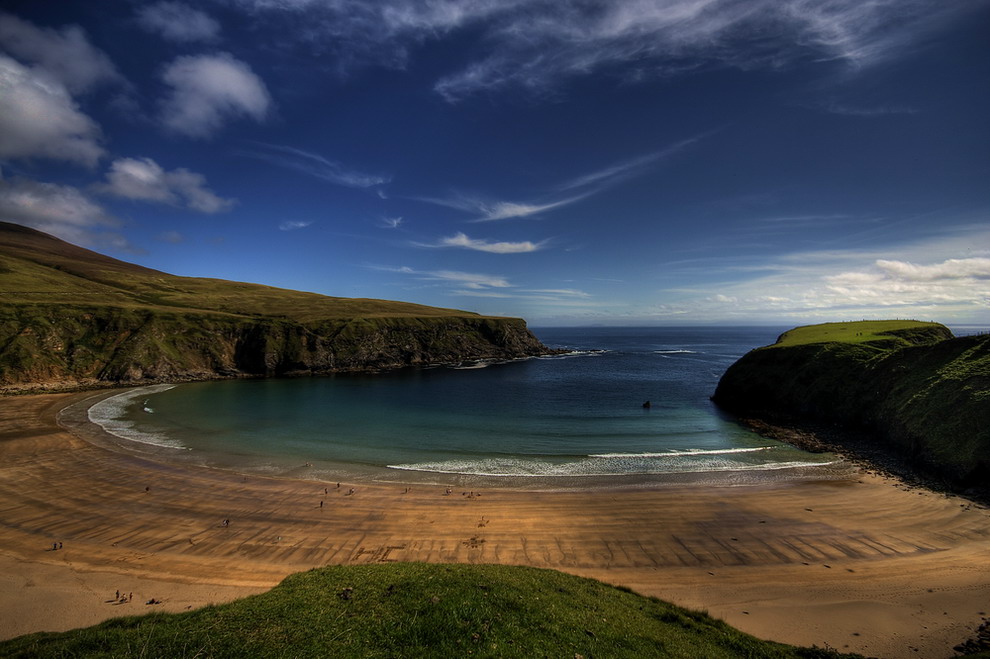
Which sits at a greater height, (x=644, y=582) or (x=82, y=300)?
(x=82, y=300)

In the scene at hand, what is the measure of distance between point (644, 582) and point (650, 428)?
33641 mm

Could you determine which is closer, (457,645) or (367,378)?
(457,645)

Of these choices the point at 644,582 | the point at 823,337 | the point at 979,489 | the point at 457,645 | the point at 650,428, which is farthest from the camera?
the point at 823,337

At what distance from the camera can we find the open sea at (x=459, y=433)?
1467 inches

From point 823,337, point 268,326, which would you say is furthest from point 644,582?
point 268,326

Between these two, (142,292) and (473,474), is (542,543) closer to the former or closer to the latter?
(473,474)

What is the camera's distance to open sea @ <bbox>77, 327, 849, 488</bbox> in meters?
37.2

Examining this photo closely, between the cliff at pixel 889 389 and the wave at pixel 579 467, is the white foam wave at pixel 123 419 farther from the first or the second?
the cliff at pixel 889 389

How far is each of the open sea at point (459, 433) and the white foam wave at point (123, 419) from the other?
0.16 m

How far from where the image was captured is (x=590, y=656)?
11383mm

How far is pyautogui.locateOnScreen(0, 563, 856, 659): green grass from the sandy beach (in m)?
A: 5.64

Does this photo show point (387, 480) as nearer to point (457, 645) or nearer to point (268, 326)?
point (457, 645)

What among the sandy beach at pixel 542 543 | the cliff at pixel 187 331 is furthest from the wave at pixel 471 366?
the sandy beach at pixel 542 543

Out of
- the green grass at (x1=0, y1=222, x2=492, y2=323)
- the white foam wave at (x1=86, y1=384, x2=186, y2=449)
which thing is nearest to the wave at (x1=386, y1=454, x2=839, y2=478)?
the white foam wave at (x1=86, y1=384, x2=186, y2=449)
